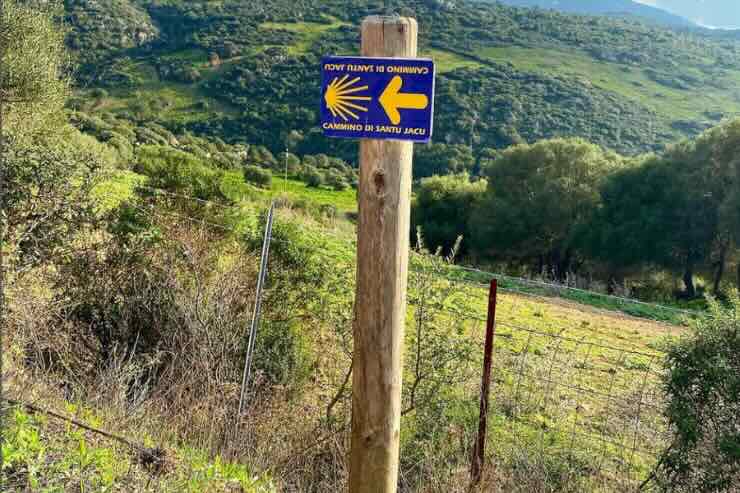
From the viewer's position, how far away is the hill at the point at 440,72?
67000mm

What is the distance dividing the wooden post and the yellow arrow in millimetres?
109

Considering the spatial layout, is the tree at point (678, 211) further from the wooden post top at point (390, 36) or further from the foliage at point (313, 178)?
the wooden post top at point (390, 36)

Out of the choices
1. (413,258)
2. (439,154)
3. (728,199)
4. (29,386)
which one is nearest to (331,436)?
(413,258)

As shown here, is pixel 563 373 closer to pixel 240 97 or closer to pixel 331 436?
pixel 331 436

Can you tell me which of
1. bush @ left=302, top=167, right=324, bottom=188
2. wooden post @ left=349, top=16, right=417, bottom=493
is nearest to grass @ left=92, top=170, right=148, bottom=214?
wooden post @ left=349, top=16, right=417, bottom=493

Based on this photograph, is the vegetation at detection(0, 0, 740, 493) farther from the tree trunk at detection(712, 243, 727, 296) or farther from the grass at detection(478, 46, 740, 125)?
the grass at detection(478, 46, 740, 125)

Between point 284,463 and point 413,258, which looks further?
point 413,258

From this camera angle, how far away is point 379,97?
2361 millimetres

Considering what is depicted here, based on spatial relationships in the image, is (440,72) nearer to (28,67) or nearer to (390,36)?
(28,67)

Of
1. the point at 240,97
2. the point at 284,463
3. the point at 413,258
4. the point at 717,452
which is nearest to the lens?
the point at 717,452

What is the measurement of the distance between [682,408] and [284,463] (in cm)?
261

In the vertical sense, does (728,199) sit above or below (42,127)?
below

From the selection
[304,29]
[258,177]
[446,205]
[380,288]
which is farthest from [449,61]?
[380,288]

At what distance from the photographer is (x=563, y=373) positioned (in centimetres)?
582
